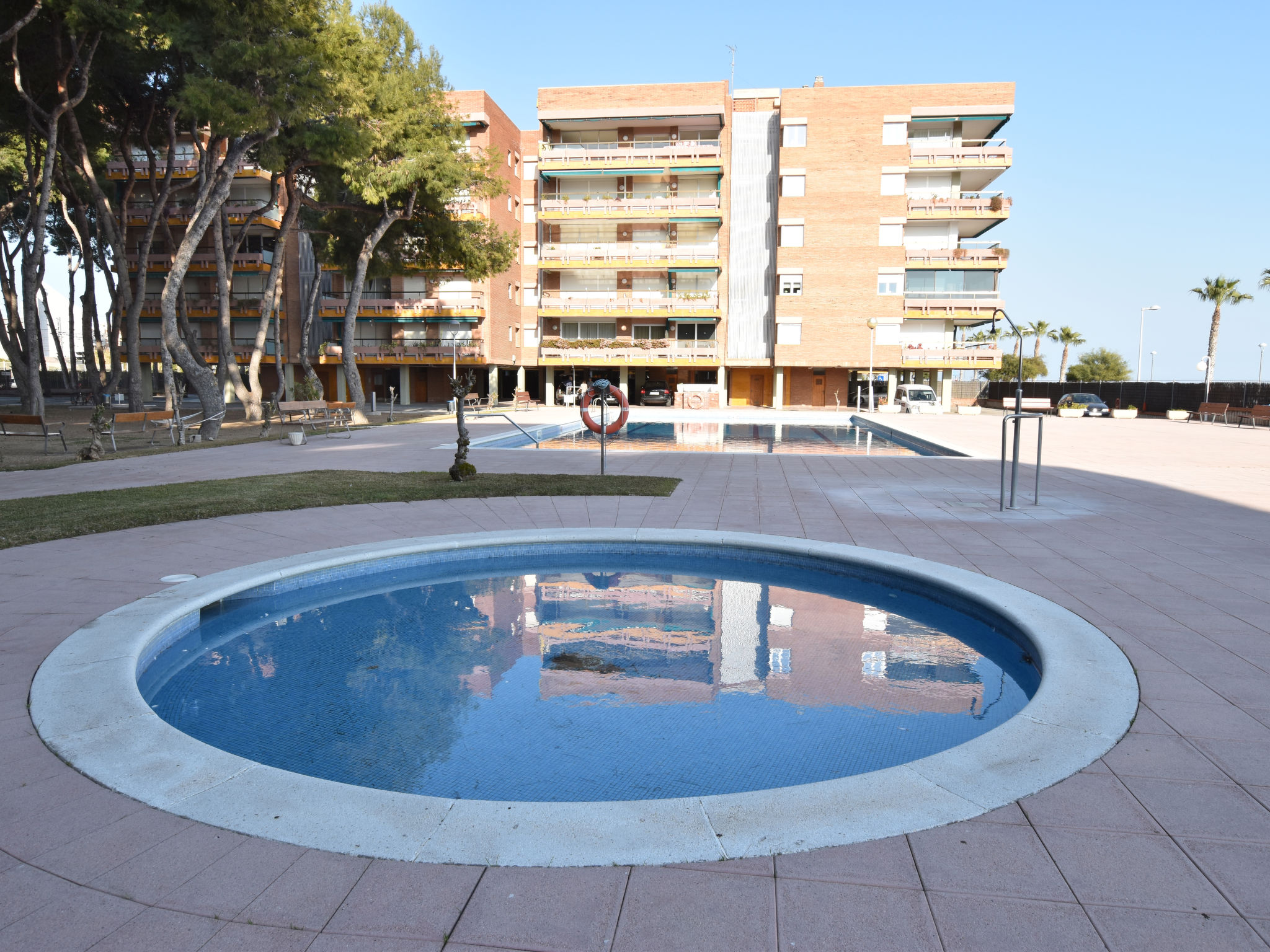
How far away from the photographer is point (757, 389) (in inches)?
1762

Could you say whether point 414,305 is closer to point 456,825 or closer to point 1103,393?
point 1103,393

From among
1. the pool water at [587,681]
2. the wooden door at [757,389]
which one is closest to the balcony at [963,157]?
the wooden door at [757,389]

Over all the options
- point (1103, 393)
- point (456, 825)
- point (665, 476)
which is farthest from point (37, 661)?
point (1103, 393)

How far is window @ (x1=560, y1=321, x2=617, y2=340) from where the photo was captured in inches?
1703

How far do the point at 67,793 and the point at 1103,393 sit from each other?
165 feet

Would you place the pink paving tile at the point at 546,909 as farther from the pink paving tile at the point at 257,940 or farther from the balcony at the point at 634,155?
the balcony at the point at 634,155

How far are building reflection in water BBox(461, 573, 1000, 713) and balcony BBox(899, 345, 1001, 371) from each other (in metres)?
35.5

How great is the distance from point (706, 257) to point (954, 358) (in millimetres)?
13524

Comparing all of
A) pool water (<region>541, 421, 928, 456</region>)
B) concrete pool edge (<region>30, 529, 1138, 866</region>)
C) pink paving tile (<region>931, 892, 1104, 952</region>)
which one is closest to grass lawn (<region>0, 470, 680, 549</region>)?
concrete pool edge (<region>30, 529, 1138, 866</region>)

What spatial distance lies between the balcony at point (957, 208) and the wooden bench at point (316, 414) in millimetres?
29363

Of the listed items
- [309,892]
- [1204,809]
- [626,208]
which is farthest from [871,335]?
[309,892]

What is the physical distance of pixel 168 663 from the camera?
4965 mm

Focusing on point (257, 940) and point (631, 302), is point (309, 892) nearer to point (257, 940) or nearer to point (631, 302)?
point (257, 940)

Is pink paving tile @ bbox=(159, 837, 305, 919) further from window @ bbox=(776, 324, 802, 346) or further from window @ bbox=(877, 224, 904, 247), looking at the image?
window @ bbox=(877, 224, 904, 247)
